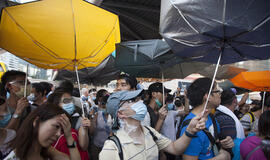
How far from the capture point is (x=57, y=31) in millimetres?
2301

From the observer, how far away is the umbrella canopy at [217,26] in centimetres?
151

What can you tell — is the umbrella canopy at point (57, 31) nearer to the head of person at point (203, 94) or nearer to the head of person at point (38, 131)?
the head of person at point (38, 131)

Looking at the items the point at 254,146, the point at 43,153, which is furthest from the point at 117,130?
the point at 254,146

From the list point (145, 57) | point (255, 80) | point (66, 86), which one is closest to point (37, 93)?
point (66, 86)

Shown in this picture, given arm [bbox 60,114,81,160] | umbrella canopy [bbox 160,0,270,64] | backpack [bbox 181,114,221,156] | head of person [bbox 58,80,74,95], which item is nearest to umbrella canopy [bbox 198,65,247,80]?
umbrella canopy [bbox 160,0,270,64]

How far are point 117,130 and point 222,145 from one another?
3.97 feet

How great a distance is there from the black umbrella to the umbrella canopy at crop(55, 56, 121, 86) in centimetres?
276

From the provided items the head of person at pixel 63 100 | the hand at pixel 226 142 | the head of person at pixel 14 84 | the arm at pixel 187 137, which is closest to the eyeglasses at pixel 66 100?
the head of person at pixel 63 100

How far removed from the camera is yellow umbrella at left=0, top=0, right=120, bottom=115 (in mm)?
2115

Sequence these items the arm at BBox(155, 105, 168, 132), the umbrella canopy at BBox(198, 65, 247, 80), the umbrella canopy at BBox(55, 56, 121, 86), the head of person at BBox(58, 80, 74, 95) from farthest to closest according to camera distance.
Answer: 1. the umbrella canopy at BBox(55, 56, 121, 86)
2. the umbrella canopy at BBox(198, 65, 247, 80)
3. the head of person at BBox(58, 80, 74, 95)
4. the arm at BBox(155, 105, 168, 132)

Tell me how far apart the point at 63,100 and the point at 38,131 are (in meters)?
1.16

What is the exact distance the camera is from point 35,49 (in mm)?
2523

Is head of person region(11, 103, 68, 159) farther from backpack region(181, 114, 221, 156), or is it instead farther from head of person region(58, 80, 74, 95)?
backpack region(181, 114, 221, 156)

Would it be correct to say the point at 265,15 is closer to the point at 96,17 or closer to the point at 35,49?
the point at 96,17
